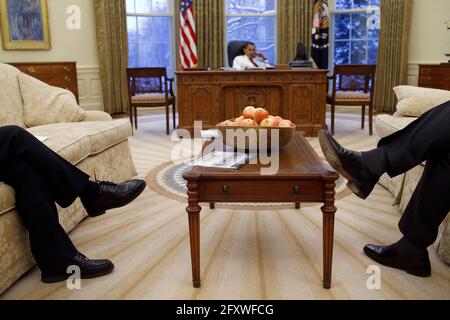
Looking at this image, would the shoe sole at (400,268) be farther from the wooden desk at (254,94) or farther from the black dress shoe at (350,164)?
the wooden desk at (254,94)

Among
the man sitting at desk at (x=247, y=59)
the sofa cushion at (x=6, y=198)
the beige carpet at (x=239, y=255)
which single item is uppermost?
the man sitting at desk at (x=247, y=59)

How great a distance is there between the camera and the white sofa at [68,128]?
250 centimetres

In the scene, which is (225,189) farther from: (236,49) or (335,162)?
(236,49)

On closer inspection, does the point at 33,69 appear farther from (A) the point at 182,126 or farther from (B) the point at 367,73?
(B) the point at 367,73

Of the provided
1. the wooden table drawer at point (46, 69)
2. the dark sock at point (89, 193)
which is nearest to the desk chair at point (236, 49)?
the wooden table drawer at point (46, 69)

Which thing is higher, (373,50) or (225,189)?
(373,50)

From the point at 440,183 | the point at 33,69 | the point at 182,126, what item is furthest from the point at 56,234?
the point at 33,69

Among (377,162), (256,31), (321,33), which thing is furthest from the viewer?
(256,31)

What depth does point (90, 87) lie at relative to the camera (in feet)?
22.6

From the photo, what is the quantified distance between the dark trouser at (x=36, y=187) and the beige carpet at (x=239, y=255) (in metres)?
0.15

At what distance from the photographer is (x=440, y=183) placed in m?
1.74

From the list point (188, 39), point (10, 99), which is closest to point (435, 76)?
point (188, 39)

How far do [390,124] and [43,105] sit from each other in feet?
8.04

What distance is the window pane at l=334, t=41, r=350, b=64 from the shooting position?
7461 mm
